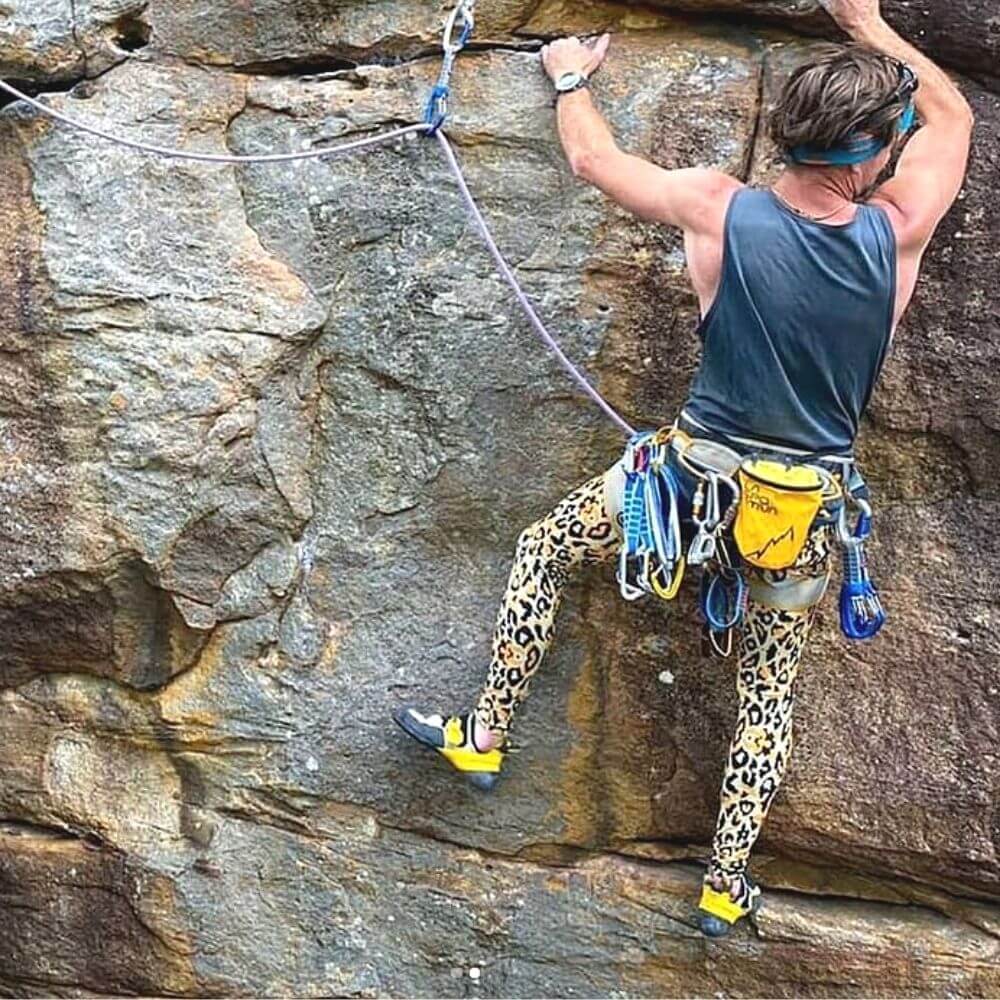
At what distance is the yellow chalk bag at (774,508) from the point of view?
11.8ft

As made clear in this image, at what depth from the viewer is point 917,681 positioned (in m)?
4.23

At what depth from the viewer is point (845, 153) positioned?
332 cm

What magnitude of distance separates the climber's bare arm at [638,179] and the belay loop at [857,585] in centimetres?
81

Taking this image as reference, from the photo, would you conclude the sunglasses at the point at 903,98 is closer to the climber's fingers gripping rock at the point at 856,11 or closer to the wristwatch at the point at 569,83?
the climber's fingers gripping rock at the point at 856,11

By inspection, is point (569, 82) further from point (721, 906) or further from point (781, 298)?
point (721, 906)

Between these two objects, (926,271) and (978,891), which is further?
(978,891)

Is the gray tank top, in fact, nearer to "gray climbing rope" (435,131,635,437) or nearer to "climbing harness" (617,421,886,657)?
"climbing harness" (617,421,886,657)

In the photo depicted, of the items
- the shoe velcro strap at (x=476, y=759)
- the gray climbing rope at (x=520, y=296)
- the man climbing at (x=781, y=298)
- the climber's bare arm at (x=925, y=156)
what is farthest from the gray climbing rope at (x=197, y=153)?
the shoe velcro strap at (x=476, y=759)

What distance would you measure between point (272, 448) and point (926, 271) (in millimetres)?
1843

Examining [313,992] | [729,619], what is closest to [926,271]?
[729,619]

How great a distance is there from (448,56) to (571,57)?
1.08ft

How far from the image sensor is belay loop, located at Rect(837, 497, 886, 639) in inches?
149

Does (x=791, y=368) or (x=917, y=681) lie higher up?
(x=791, y=368)

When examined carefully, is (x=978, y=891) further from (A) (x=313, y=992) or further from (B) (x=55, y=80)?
(B) (x=55, y=80)
